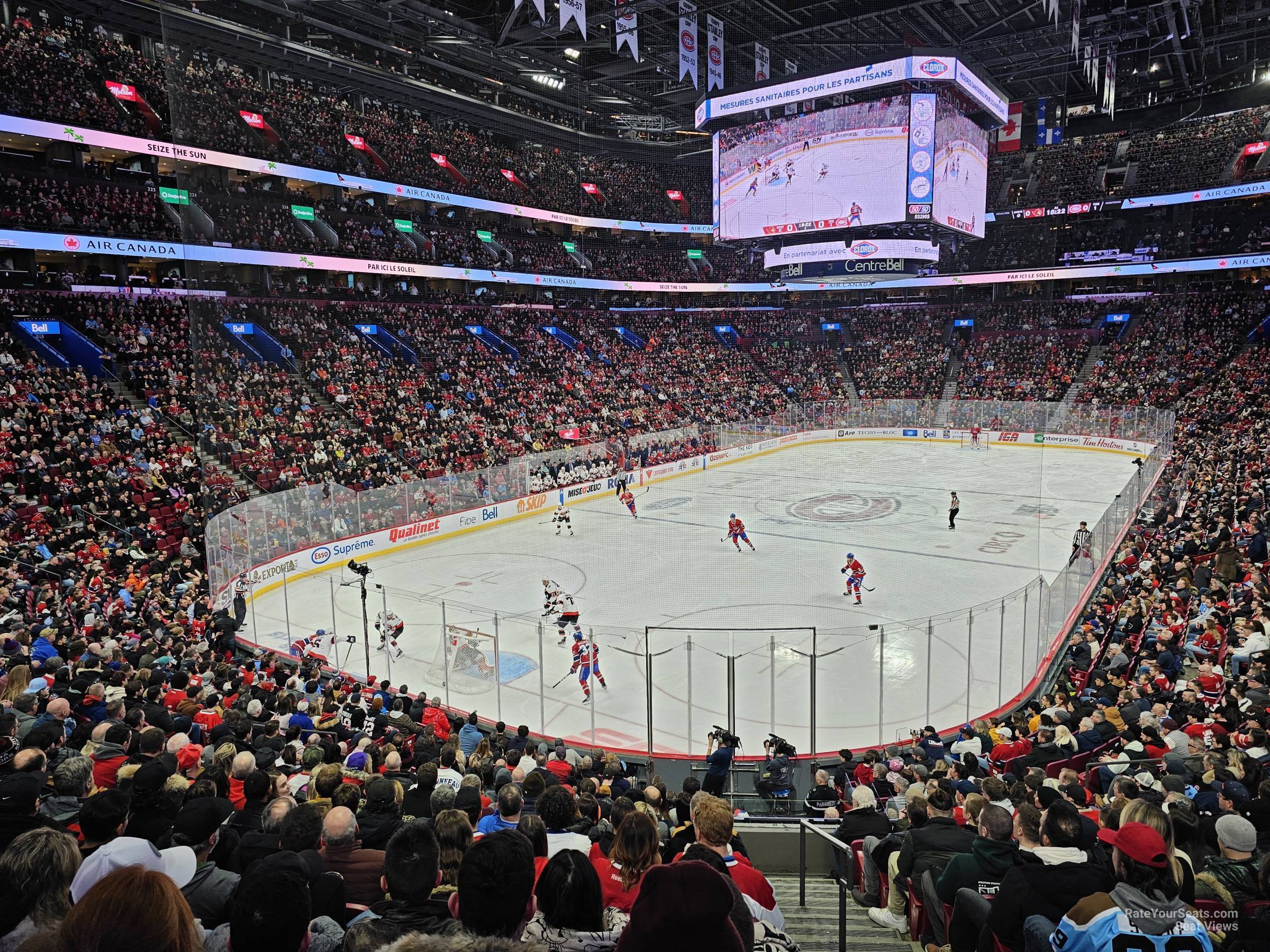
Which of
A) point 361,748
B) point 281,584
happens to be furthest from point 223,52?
point 361,748

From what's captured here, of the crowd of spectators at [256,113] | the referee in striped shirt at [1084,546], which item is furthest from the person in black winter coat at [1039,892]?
the crowd of spectators at [256,113]

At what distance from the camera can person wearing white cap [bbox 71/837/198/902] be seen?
2990mm

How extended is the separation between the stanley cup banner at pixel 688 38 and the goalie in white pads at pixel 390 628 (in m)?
21.3

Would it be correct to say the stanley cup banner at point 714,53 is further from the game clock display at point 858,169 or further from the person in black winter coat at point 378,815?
the person in black winter coat at point 378,815

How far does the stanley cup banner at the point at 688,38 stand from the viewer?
26391 mm

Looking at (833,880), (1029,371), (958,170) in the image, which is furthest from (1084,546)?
(1029,371)

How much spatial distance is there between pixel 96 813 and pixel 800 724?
30.5 ft

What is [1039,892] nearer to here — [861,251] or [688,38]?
[861,251]

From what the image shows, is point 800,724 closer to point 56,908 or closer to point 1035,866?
point 1035,866

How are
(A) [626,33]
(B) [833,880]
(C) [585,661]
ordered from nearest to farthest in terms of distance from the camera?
(B) [833,880], (C) [585,661], (A) [626,33]

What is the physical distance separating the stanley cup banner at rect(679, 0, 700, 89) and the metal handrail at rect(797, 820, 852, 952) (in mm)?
26268

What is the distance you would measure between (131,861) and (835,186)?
2470 cm

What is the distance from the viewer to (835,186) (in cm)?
2423

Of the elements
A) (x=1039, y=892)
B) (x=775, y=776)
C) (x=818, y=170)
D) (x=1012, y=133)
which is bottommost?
(x=775, y=776)
